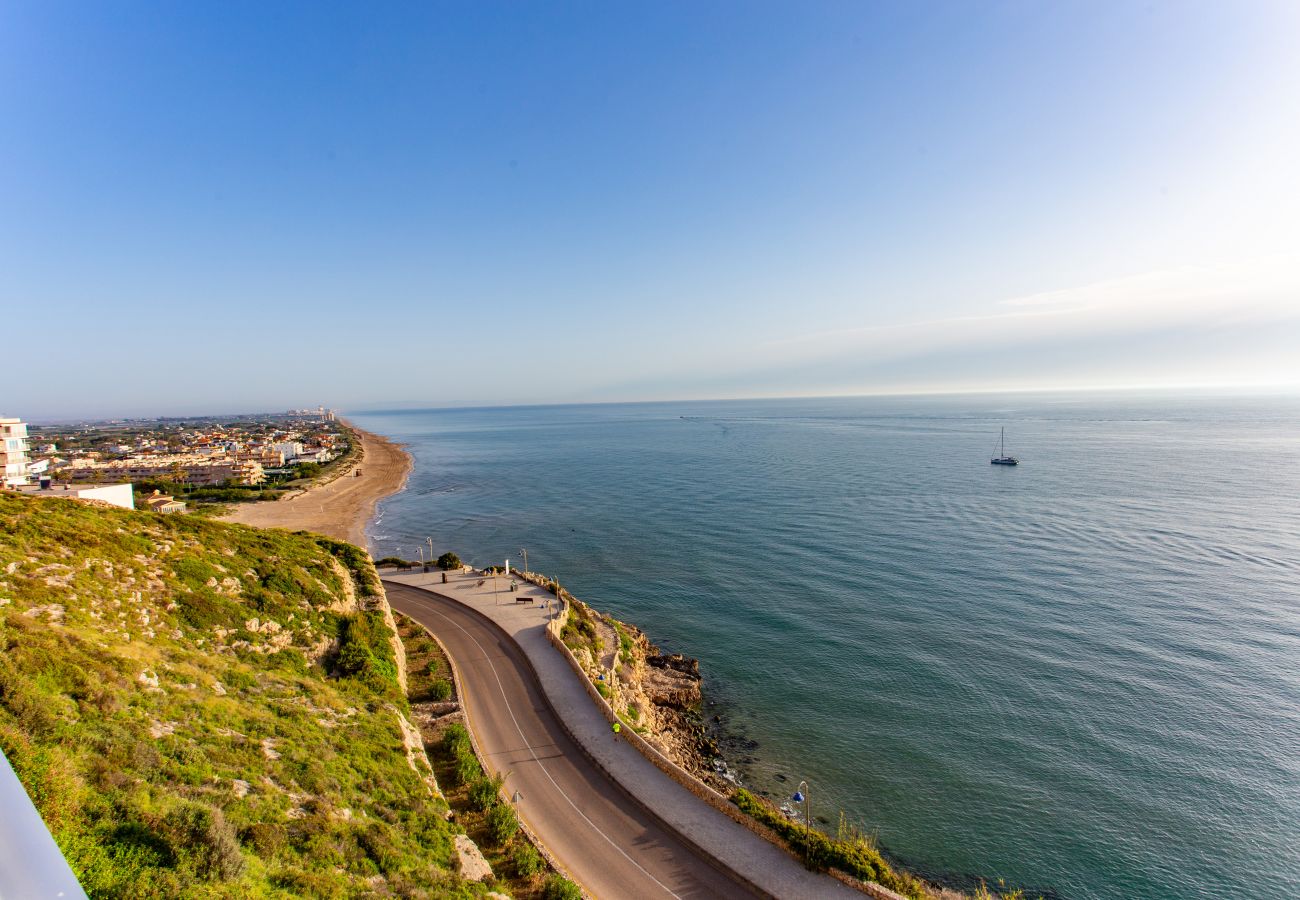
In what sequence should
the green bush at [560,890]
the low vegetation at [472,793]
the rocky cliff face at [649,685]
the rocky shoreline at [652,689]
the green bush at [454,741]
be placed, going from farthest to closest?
the rocky cliff face at [649,685] < the rocky shoreline at [652,689] < the green bush at [454,741] < the low vegetation at [472,793] < the green bush at [560,890]

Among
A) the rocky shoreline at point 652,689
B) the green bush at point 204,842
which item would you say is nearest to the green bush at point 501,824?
the rocky shoreline at point 652,689

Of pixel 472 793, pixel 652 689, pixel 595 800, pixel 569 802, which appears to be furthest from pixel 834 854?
pixel 652 689

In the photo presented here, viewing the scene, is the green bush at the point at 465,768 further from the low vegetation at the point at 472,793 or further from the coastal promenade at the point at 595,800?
the coastal promenade at the point at 595,800

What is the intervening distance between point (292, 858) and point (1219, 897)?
31.1 m

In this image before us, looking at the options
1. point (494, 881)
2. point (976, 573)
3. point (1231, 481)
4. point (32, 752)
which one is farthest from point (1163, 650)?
point (1231, 481)

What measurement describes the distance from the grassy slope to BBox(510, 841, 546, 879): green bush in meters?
2.45

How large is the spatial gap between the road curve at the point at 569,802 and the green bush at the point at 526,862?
0.92m

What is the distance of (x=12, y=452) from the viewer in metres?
66.3

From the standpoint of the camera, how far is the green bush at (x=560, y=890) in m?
15.9

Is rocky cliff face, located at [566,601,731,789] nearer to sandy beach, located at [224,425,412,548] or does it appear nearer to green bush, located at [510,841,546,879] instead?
green bush, located at [510,841,546,879]

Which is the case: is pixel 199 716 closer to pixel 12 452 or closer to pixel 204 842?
pixel 204 842

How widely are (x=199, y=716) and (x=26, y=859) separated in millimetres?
17497

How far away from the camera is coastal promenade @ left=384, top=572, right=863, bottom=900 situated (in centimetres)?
1731

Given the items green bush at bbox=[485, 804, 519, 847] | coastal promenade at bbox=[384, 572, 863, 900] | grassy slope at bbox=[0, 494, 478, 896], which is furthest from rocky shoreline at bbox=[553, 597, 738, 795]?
grassy slope at bbox=[0, 494, 478, 896]
